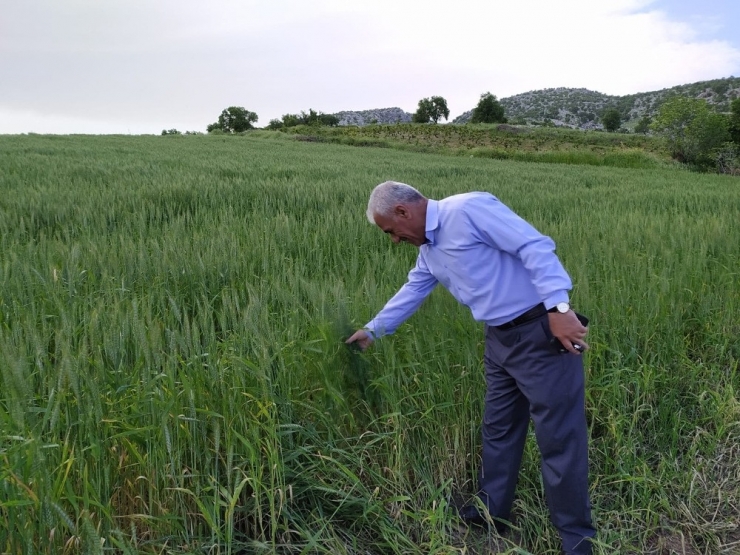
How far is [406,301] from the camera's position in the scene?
2.12 meters

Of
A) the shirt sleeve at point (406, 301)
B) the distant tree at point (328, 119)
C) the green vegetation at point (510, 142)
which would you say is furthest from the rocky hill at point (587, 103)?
the shirt sleeve at point (406, 301)

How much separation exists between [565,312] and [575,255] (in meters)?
2.16

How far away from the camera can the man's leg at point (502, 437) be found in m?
1.91

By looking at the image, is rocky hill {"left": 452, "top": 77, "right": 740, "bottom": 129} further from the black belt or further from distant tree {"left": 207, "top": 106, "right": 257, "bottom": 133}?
the black belt

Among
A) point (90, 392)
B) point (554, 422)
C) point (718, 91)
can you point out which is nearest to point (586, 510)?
point (554, 422)

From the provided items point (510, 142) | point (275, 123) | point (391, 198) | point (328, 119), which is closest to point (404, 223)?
point (391, 198)

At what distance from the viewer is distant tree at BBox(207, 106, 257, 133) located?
7650 cm

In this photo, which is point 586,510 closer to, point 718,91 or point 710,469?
point 710,469

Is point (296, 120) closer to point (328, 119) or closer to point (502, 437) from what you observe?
point (328, 119)

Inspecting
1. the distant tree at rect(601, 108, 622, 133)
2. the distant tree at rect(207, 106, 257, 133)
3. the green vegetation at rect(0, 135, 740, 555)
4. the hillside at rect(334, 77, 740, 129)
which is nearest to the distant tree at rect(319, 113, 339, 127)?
the distant tree at rect(207, 106, 257, 133)

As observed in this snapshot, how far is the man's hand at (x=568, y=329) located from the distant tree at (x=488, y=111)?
2573 inches

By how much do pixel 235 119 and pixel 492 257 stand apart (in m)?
81.2

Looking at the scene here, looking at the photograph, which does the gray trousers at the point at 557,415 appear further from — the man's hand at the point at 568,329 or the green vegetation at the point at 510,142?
the green vegetation at the point at 510,142

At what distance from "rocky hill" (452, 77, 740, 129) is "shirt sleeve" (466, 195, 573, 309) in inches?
4245
